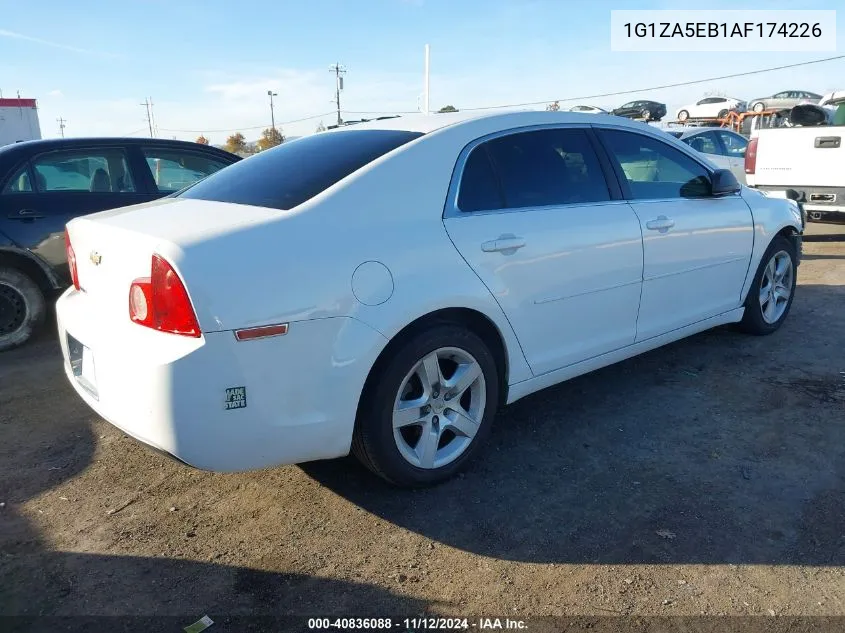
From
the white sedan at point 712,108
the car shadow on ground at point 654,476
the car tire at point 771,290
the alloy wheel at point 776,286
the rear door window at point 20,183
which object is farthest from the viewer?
the white sedan at point 712,108

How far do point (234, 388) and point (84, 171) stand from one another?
402cm

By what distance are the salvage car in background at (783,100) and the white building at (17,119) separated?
35813mm

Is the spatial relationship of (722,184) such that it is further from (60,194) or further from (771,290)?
(60,194)

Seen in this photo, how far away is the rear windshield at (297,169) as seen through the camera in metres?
2.78

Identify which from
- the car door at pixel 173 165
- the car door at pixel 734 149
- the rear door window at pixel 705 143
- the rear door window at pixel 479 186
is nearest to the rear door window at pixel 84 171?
the car door at pixel 173 165

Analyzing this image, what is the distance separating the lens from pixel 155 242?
7.75ft

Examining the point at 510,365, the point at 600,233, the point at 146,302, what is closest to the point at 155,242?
the point at 146,302

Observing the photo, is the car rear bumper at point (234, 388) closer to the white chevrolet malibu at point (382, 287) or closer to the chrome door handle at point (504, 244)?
the white chevrolet malibu at point (382, 287)

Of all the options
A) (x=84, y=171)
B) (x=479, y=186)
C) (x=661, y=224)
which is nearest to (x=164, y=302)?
(x=479, y=186)

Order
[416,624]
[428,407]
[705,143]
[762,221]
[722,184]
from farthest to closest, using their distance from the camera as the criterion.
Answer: [705,143], [762,221], [722,184], [428,407], [416,624]

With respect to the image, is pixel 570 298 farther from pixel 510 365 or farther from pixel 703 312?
pixel 703 312

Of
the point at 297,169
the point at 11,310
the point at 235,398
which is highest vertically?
the point at 297,169

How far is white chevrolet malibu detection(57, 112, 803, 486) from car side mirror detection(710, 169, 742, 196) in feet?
0.71

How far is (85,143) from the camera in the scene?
5438 mm
